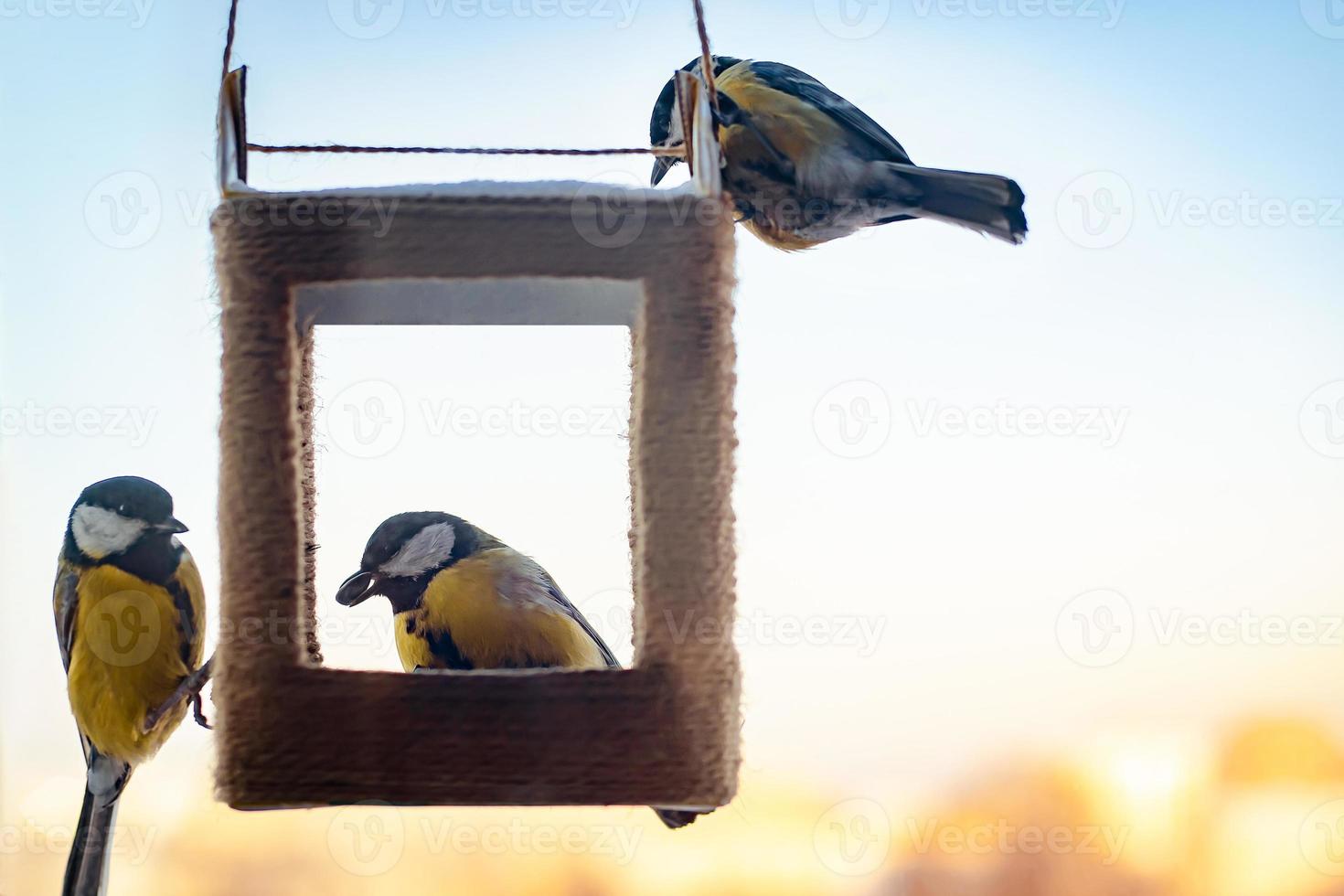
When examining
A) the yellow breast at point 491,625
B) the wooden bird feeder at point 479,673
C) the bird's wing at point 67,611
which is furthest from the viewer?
the bird's wing at point 67,611

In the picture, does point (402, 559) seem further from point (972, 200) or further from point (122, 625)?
point (972, 200)

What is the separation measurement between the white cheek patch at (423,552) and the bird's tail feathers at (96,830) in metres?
0.41

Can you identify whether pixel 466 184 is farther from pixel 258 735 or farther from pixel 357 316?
pixel 258 735

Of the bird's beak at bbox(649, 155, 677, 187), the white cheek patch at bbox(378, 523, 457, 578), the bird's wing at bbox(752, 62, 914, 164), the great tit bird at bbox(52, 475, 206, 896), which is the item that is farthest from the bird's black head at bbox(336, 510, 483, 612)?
the bird's wing at bbox(752, 62, 914, 164)

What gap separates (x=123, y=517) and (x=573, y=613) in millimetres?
489

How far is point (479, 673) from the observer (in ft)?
2.19

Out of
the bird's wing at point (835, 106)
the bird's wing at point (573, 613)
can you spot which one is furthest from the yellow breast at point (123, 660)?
the bird's wing at point (835, 106)

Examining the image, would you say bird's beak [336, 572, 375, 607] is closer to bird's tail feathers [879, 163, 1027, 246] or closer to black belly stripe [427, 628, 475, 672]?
black belly stripe [427, 628, 475, 672]

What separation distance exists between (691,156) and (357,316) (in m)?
0.26

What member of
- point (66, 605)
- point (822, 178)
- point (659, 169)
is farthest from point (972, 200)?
point (66, 605)

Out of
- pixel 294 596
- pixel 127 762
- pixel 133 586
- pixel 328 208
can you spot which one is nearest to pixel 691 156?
pixel 328 208

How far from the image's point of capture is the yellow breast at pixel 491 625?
3.02 feet

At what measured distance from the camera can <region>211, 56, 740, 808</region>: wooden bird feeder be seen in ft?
2.17

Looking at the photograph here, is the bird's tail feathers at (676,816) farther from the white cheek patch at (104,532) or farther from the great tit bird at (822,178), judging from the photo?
the white cheek patch at (104,532)
